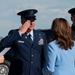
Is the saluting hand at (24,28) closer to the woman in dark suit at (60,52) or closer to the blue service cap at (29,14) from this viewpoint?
the blue service cap at (29,14)

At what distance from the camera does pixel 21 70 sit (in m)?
5.79

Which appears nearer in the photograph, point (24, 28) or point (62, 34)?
point (62, 34)

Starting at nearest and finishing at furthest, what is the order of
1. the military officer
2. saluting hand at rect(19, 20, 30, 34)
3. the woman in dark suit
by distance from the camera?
the woman in dark suit → saluting hand at rect(19, 20, 30, 34) → the military officer

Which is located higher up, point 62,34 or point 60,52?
point 62,34

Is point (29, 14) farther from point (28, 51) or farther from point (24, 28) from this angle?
point (28, 51)

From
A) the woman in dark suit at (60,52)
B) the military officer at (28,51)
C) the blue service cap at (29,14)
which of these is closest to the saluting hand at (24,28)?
the military officer at (28,51)

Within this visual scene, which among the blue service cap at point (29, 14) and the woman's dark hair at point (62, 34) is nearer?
the woman's dark hair at point (62, 34)

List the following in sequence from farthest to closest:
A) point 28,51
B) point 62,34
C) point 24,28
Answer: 1. point 28,51
2. point 24,28
3. point 62,34

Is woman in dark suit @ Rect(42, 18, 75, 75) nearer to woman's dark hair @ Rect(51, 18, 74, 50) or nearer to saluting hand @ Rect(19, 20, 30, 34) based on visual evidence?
woman's dark hair @ Rect(51, 18, 74, 50)

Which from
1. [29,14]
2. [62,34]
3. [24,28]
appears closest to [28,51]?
[24,28]

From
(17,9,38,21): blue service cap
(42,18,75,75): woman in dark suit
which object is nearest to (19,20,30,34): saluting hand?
(17,9,38,21): blue service cap

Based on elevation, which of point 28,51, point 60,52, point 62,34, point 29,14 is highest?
point 29,14

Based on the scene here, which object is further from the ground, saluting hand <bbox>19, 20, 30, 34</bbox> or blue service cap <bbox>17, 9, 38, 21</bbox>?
blue service cap <bbox>17, 9, 38, 21</bbox>

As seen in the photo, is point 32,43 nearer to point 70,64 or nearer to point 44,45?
point 44,45
